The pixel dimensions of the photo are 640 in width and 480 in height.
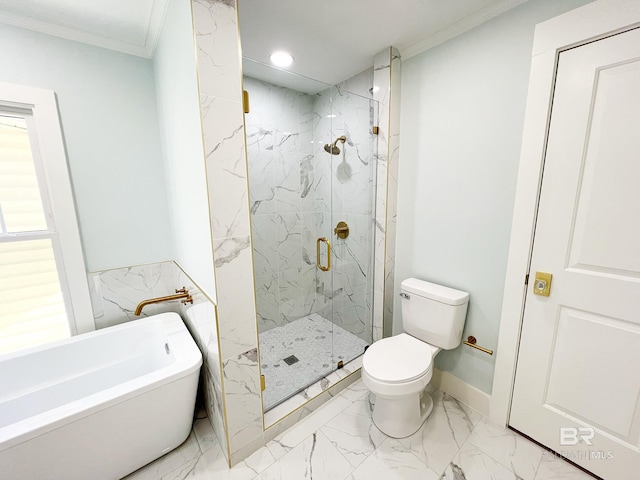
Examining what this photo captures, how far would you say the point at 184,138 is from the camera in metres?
1.30

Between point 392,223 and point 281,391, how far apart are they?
57.4 inches

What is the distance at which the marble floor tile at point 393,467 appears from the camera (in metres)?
1.28

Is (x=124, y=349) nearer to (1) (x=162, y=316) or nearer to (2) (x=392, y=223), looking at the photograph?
(1) (x=162, y=316)

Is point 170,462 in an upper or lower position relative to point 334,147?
lower

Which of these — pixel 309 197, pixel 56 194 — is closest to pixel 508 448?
pixel 309 197

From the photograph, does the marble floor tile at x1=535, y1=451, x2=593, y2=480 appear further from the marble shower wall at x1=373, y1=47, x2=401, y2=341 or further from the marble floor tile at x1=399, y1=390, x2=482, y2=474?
the marble shower wall at x1=373, y1=47, x2=401, y2=341

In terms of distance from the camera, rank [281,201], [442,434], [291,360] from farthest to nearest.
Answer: [281,201] → [291,360] → [442,434]

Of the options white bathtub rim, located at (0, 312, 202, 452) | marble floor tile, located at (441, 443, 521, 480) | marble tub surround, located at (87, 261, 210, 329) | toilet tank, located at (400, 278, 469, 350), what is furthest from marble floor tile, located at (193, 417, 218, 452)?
toilet tank, located at (400, 278, 469, 350)

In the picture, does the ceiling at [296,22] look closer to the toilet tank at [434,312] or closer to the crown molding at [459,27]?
the crown molding at [459,27]

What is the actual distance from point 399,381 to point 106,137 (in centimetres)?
234

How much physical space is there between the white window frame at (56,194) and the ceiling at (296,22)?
378mm

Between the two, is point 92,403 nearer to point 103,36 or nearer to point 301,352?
point 301,352

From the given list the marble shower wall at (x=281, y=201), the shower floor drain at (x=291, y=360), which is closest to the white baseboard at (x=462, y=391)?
the shower floor drain at (x=291, y=360)

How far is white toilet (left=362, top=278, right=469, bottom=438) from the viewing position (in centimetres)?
140
